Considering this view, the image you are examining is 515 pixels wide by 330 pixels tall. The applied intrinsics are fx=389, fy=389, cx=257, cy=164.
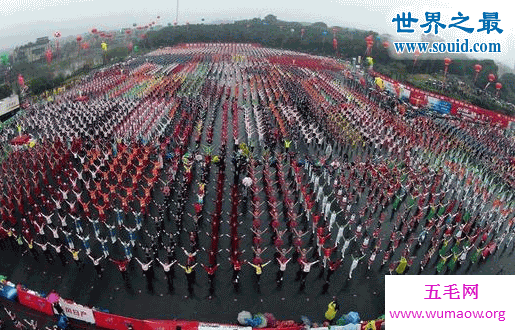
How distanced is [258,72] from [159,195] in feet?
132

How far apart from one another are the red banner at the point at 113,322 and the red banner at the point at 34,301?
1.84 m

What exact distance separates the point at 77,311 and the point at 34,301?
1789 millimetres

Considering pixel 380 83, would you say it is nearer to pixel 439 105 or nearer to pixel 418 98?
pixel 418 98

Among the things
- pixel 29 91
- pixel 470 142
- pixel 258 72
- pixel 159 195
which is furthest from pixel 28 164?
pixel 258 72

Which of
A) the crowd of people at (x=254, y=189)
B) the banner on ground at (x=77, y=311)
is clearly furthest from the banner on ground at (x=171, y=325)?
the crowd of people at (x=254, y=189)

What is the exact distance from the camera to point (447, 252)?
698 inches

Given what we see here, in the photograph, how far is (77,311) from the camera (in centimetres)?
1327

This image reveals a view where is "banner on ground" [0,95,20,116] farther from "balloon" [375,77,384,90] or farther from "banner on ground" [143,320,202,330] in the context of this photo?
"balloon" [375,77,384,90]

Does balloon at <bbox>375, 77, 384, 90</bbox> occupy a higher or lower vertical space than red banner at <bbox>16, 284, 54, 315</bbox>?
higher

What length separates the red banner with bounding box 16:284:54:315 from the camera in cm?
1352

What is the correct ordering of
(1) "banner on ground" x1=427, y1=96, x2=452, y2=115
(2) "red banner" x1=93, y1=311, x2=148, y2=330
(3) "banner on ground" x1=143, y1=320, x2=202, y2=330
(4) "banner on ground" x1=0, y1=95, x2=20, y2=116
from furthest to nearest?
1. (1) "banner on ground" x1=427, y1=96, x2=452, y2=115
2. (4) "banner on ground" x1=0, y1=95, x2=20, y2=116
3. (2) "red banner" x1=93, y1=311, x2=148, y2=330
4. (3) "banner on ground" x1=143, y1=320, x2=202, y2=330

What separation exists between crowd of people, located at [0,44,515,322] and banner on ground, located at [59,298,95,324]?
197 centimetres

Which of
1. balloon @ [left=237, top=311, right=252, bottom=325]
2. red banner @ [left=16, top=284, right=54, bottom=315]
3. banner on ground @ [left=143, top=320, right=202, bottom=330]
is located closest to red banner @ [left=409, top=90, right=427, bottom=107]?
balloon @ [left=237, top=311, right=252, bottom=325]

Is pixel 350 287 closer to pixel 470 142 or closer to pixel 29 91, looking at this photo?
pixel 470 142
